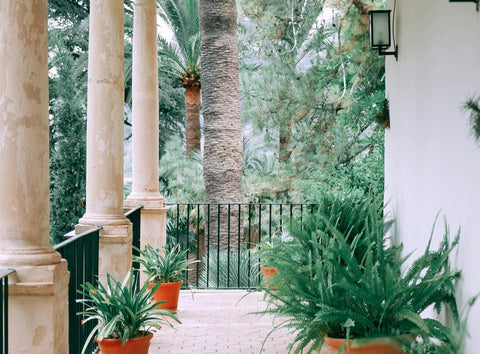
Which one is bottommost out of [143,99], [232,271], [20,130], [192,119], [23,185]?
[232,271]

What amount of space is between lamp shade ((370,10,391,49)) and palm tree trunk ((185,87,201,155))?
1219cm

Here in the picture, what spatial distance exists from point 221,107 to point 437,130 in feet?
19.9

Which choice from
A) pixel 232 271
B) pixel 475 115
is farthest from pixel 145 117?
pixel 475 115

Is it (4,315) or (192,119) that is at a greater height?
(192,119)

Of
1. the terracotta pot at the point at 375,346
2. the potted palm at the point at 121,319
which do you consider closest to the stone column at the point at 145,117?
the potted palm at the point at 121,319

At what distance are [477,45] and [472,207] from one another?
0.92 metres

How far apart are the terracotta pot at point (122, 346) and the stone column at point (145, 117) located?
316 cm

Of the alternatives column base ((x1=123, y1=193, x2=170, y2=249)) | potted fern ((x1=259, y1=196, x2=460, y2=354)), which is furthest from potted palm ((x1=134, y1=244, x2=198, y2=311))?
potted fern ((x1=259, y1=196, x2=460, y2=354))

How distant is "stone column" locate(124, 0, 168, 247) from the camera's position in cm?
759

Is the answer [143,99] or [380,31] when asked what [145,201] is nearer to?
[143,99]

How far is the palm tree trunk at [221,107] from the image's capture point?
9945 millimetres

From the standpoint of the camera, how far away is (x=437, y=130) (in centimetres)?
440

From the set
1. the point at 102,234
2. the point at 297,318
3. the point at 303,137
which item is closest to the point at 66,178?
the point at 303,137

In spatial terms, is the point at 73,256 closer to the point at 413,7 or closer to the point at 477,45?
the point at 477,45
